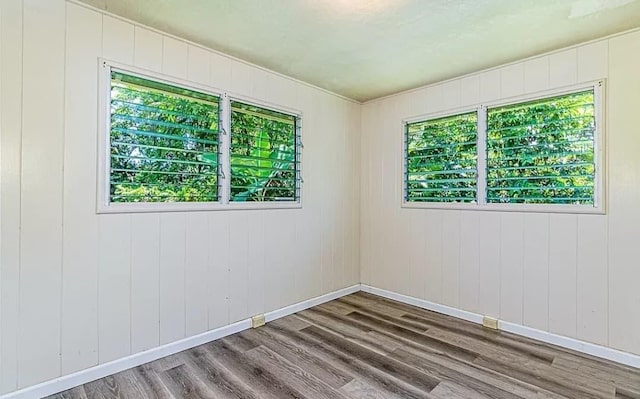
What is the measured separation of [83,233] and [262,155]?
1538 millimetres

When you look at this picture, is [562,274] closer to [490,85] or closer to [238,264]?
[490,85]

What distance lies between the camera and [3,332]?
6.04 feet

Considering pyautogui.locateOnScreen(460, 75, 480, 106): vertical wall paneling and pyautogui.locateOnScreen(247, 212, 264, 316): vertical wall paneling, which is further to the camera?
pyautogui.locateOnScreen(460, 75, 480, 106): vertical wall paneling

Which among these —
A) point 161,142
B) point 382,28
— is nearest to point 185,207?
point 161,142

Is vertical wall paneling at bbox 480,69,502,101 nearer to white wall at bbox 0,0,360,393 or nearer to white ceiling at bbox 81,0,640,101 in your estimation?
white ceiling at bbox 81,0,640,101

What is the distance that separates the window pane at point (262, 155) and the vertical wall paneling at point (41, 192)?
1.22m

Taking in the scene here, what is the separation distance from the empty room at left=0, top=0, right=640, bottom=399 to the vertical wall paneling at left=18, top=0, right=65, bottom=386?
1 centimetres

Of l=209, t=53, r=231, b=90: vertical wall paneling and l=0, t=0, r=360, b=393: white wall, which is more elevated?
l=209, t=53, r=231, b=90: vertical wall paneling

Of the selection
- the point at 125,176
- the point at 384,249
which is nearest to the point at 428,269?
the point at 384,249

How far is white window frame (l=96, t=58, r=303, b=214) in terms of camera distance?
218 cm

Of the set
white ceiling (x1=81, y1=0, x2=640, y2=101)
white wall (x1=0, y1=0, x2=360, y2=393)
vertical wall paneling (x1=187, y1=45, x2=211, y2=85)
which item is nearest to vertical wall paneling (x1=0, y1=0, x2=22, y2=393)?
white wall (x1=0, y1=0, x2=360, y2=393)

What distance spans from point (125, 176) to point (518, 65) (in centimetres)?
330

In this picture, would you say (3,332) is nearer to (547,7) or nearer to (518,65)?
(547,7)

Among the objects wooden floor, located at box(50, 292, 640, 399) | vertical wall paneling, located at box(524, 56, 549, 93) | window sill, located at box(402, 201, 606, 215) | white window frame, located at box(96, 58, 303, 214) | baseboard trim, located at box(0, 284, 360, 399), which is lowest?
wooden floor, located at box(50, 292, 640, 399)
